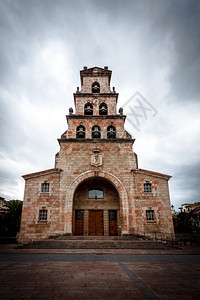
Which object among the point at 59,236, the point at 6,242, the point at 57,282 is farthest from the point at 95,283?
the point at 6,242

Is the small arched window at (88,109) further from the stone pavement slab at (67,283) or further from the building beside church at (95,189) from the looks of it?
the stone pavement slab at (67,283)

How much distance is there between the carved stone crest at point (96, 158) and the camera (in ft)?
60.7

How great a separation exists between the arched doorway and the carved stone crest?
150 centimetres

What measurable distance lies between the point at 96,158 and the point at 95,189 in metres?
3.74

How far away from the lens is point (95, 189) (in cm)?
1994

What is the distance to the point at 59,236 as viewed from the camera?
15.6 metres

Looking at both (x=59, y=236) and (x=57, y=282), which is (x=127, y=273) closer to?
(x=57, y=282)

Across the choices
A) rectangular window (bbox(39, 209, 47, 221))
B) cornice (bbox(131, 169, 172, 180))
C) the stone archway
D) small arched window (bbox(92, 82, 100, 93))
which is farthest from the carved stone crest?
small arched window (bbox(92, 82, 100, 93))

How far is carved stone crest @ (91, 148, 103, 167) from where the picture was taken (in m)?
18.5

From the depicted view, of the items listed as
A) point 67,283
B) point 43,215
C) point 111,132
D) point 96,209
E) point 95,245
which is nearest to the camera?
point 67,283

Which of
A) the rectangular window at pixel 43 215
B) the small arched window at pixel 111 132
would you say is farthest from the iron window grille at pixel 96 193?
the small arched window at pixel 111 132

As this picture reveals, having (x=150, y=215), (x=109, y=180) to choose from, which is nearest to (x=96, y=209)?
(x=109, y=180)

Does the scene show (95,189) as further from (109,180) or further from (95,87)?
(95,87)

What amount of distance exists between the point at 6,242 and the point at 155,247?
1323cm
